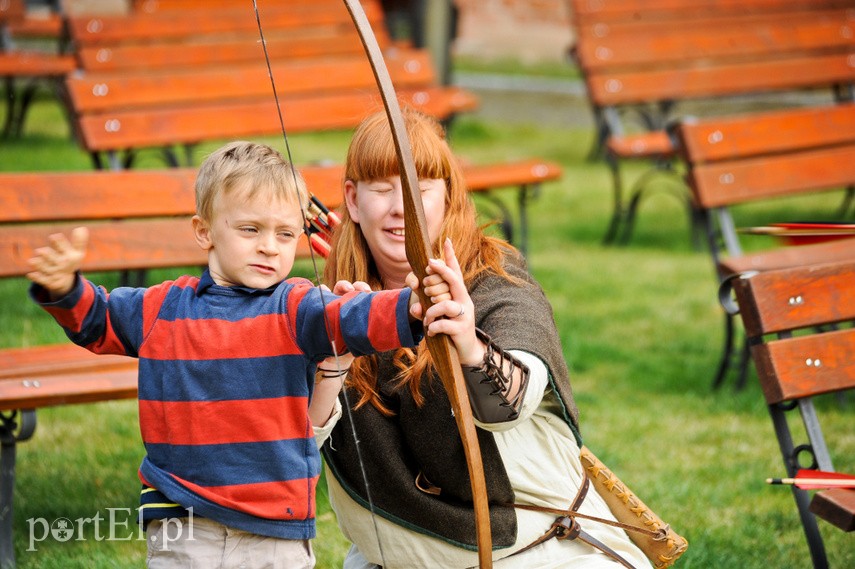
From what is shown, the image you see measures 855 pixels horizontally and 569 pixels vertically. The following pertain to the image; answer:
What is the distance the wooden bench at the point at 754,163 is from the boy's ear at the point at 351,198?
6.80 feet

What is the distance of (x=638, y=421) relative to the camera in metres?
4.43

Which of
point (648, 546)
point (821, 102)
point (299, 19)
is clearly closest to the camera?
point (648, 546)

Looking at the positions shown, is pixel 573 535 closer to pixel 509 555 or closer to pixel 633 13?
pixel 509 555

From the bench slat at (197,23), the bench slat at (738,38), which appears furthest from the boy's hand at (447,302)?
the bench slat at (738,38)

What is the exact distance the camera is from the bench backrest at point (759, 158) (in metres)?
4.78

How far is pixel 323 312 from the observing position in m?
1.96

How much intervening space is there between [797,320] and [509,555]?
3.12 ft

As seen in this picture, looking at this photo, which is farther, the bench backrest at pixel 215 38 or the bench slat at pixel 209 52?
the bench backrest at pixel 215 38

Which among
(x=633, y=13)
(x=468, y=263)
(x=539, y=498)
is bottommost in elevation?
(x=539, y=498)

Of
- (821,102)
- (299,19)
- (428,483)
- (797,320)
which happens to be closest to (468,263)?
(428,483)

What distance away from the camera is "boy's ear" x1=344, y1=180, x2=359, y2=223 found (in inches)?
96.9

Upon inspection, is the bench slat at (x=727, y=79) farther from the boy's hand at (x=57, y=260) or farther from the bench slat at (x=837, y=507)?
the boy's hand at (x=57, y=260)

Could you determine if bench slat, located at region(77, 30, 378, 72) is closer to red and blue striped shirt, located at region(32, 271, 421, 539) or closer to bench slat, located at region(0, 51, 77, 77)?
bench slat, located at region(0, 51, 77, 77)

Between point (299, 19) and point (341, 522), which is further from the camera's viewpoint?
point (299, 19)
